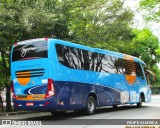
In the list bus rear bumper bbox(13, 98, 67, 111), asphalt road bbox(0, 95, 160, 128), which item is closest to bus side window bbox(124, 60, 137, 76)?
asphalt road bbox(0, 95, 160, 128)

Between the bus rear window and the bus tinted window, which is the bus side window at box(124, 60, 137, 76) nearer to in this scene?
the bus tinted window

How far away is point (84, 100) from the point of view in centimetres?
1642

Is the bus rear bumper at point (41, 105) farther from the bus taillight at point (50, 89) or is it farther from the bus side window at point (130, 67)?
the bus side window at point (130, 67)

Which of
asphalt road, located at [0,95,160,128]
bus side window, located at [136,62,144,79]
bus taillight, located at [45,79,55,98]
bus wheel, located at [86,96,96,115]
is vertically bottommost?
asphalt road, located at [0,95,160,128]

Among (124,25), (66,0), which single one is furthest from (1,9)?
(124,25)

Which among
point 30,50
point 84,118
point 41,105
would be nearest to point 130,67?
point 84,118

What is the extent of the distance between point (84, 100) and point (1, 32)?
5708mm

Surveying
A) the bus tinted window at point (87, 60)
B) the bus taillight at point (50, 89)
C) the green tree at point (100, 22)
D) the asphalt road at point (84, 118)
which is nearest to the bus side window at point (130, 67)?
the bus tinted window at point (87, 60)

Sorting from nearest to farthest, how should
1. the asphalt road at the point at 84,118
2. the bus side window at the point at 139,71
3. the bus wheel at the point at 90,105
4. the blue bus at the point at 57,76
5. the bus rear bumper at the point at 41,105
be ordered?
1. the asphalt road at the point at 84,118
2. the bus rear bumper at the point at 41,105
3. the blue bus at the point at 57,76
4. the bus wheel at the point at 90,105
5. the bus side window at the point at 139,71

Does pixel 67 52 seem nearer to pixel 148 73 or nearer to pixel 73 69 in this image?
pixel 73 69

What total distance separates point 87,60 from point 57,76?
118 inches

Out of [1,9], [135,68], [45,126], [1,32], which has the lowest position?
[45,126]

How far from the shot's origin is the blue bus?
14.4 meters

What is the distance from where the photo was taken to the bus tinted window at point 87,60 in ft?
50.0
